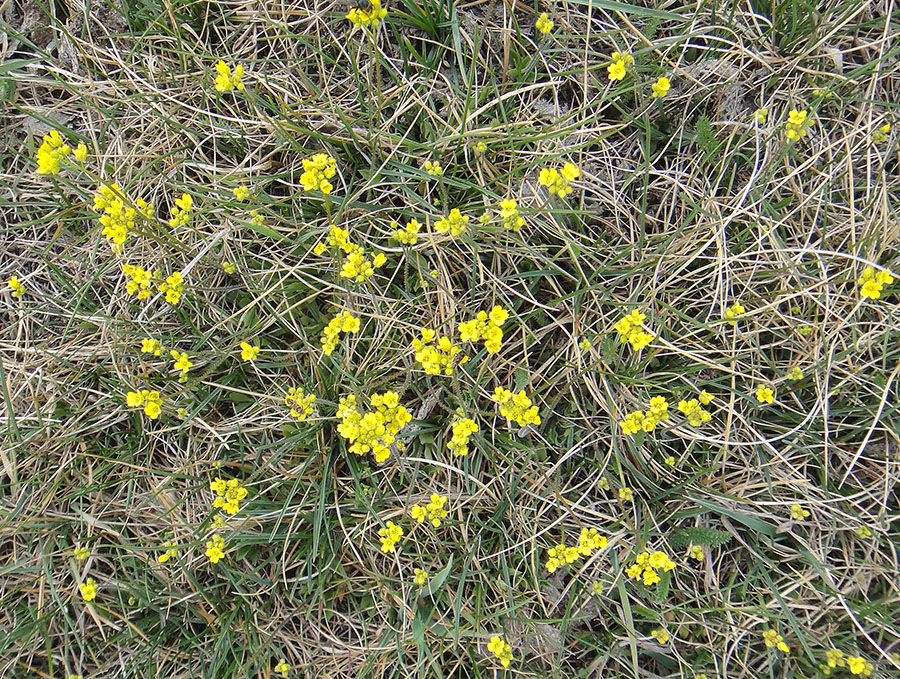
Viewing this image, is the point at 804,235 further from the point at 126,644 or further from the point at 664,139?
the point at 126,644

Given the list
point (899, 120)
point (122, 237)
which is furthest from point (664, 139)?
point (122, 237)

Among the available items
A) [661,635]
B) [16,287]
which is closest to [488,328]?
[661,635]

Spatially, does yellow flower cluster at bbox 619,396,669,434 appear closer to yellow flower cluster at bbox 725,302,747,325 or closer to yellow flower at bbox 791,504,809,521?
yellow flower cluster at bbox 725,302,747,325

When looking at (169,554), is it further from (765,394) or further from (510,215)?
(765,394)

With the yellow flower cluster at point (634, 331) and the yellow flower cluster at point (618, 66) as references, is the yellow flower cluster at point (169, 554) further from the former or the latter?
the yellow flower cluster at point (618, 66)

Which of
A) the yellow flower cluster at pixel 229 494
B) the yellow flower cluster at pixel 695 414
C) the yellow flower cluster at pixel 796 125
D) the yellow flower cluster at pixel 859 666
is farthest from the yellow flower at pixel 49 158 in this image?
the yellow flower cluster at pixel 859 666

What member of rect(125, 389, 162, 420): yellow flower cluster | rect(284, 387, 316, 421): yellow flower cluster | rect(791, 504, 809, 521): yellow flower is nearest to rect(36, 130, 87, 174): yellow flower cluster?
rect(125, 389, 162, 420): yellow flower cluster
